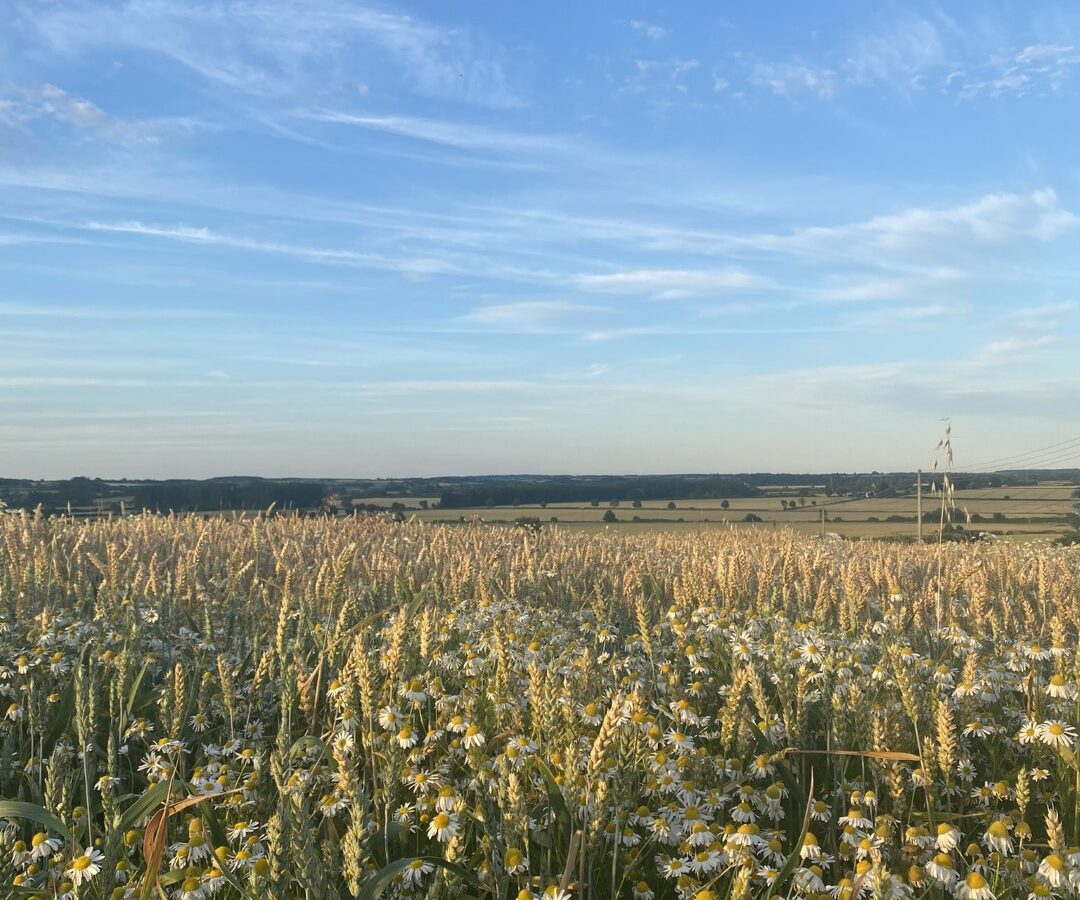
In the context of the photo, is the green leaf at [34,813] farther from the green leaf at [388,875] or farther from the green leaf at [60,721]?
the green leaf at [60,721]

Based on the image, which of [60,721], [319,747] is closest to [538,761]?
[319,747]

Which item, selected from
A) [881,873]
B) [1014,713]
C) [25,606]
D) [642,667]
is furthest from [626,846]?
[25,606]

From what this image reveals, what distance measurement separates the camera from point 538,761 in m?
3.46

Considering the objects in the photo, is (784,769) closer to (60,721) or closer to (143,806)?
(143,806)

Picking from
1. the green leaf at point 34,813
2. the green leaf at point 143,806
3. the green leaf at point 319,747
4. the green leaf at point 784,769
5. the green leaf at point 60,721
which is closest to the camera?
the green leaf at point 34,813

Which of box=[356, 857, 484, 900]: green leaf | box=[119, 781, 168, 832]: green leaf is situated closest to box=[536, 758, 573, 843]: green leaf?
box=[356, 857, 484, 900]: green leaf

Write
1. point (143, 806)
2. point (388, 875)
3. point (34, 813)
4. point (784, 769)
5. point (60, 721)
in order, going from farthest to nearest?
point (60, 721) → point (784, 769) → point (143, 806) → point (34, 813) → point (388, 875)

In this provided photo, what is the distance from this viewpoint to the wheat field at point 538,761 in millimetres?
3145

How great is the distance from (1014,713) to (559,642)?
8.58 feet

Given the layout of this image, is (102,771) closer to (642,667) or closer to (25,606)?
(642,667)

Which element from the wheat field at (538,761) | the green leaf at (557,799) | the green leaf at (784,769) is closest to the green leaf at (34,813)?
the wheat field at (538,761)

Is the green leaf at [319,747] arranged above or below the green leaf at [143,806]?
above

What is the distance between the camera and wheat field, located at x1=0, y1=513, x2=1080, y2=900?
3145 mm

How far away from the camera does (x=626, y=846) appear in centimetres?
361
